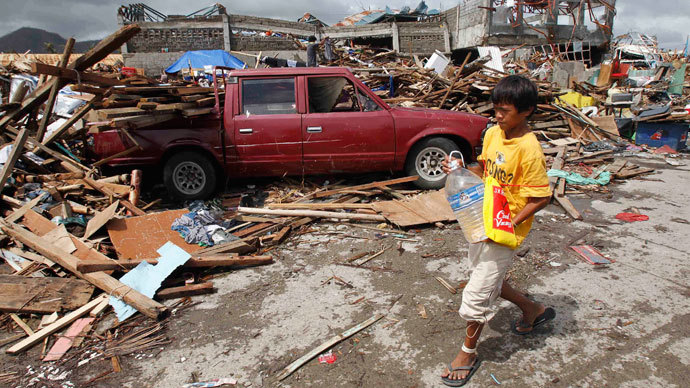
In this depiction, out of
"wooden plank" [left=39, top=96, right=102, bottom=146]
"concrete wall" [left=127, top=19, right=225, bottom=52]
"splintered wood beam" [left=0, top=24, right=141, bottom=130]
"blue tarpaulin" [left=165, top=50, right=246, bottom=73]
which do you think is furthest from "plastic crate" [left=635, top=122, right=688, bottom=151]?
"concrete wall" [left=127, top=19, right=225, bottom=52]

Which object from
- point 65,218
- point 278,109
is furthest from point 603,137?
point 65,218

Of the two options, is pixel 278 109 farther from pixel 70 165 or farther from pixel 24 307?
pixel 24 307

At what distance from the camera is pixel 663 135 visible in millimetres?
9883

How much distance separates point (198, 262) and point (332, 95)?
11.3ft

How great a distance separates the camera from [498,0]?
21750 mm

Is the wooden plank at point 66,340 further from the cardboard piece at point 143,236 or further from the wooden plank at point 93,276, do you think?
the cardboard piece at point 143,236

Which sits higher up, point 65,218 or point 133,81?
point 133,81

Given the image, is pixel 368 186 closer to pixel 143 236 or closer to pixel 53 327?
pixel 143 236

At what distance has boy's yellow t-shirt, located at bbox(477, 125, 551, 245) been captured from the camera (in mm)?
2260


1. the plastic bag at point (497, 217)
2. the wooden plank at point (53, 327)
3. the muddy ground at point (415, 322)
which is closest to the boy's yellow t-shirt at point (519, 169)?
the plastic bag at point (497, 217)

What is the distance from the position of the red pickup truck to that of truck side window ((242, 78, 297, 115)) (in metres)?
0.01

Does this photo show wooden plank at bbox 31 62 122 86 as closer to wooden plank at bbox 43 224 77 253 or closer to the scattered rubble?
the scattered rubble

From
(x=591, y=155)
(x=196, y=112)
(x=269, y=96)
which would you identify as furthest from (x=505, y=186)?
(x=591, y=155)

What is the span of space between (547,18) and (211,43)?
19.5 metres
